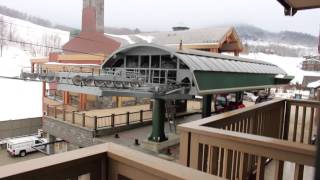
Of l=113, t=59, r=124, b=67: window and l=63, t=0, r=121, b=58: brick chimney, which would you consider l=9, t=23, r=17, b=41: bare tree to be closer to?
l=63, t=0, r=121, b=58: brick chimney

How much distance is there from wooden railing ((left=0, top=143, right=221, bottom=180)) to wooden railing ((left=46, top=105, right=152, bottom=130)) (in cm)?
1069

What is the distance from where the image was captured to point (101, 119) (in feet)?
42.5

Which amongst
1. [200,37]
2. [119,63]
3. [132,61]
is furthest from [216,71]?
[200,37]

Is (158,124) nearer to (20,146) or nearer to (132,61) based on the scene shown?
(132,61)

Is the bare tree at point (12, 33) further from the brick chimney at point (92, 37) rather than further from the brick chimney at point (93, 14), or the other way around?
the brick chimney at point (92, 37)

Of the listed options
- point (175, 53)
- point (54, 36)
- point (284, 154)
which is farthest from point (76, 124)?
point (54, 36)

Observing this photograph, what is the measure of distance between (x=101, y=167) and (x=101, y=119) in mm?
11689

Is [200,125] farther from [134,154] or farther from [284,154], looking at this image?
[134,154]

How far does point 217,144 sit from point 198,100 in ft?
59.0

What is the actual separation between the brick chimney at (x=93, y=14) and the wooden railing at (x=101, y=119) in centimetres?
1585

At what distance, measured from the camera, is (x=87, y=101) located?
67.7 ft

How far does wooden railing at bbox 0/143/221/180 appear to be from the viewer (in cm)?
127

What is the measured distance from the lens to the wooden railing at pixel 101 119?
12.7m

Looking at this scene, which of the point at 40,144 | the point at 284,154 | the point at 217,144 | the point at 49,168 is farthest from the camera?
the point at 40,144
